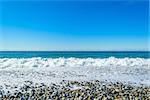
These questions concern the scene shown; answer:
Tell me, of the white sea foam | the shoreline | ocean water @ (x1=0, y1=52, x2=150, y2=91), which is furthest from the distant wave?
the shoreline

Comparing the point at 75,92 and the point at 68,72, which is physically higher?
the point at 68,72

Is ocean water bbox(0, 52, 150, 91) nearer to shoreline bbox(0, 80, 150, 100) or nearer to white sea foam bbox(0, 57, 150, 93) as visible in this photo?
white sea foam bbox(0, 57, 150, 93)

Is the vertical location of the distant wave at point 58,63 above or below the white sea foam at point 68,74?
above

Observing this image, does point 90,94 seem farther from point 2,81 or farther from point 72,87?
point 2,81

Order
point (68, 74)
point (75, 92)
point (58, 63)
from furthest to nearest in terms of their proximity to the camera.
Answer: point (58, 63), point (68, 74), point (75, 92)

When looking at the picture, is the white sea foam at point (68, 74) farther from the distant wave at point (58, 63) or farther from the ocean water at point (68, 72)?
the distant wave at point (58, 63)

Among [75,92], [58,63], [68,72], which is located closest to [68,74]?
[68,72]

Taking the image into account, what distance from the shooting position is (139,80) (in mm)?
13992

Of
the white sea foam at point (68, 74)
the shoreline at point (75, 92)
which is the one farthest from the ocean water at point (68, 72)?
the shoreline at point (75, 92)

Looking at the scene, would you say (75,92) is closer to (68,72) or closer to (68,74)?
(68,74)

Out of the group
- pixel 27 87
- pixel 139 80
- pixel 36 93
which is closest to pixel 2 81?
pixel 27 87

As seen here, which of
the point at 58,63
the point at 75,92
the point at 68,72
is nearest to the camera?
the point at 75,92

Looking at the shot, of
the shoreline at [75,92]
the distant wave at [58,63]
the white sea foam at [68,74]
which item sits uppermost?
the distant wave at [58,63]

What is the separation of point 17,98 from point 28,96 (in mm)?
383
